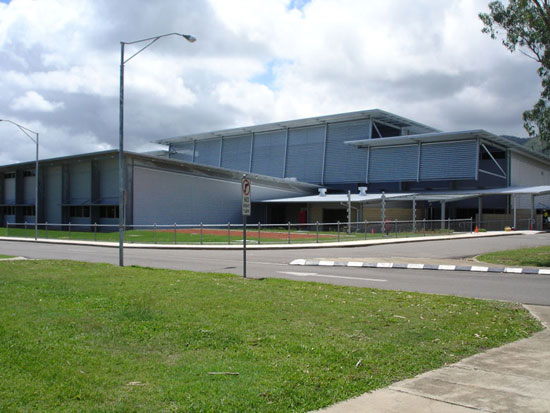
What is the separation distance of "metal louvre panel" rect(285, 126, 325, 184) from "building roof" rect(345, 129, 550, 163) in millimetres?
5630

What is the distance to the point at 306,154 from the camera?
63688 millimetres

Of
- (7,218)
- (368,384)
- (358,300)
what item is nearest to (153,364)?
(368,384)

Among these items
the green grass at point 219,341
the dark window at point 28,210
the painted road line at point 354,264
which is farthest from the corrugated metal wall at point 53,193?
the green grass at point 219,341

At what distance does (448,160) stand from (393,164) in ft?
20.3

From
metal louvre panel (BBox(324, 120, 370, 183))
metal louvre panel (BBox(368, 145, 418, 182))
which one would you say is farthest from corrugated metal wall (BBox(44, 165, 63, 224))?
metal louvre panel (BBox(368, 145, 418, 182))

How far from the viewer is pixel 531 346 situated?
22.7 feet

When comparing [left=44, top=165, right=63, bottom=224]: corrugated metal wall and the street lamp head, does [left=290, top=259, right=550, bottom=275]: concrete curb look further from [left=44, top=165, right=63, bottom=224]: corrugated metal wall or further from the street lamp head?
[left=44, top=165, right=63, bottom=224]: corrugated metal wall

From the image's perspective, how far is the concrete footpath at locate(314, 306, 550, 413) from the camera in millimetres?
4637

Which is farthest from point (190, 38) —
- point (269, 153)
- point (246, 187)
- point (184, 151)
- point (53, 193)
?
point (184, 151)

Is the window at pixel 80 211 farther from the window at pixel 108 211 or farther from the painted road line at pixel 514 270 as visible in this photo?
the painted road line at pixel 514 270

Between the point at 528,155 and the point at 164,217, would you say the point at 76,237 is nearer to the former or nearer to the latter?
the point at 164,217

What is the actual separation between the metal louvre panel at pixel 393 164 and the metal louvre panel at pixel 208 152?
79.6 feet

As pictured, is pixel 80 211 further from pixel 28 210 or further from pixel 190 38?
pixel 190 38

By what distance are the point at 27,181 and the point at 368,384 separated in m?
59.0
